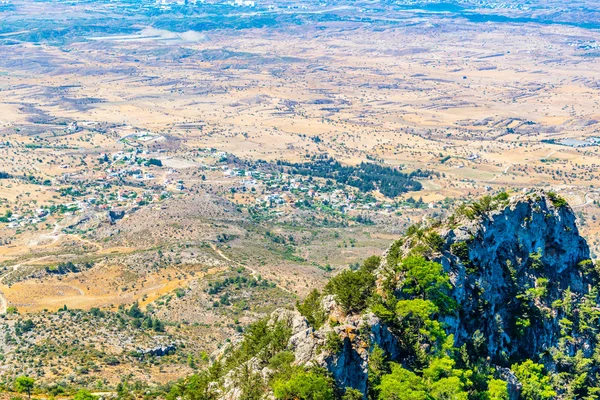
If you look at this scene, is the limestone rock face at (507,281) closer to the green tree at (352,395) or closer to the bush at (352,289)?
the bush at (352,289)

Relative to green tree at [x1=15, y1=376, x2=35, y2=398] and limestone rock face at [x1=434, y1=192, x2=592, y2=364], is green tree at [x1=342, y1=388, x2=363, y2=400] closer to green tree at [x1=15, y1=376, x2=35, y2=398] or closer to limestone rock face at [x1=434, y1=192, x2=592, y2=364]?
limestone rock face at [x1=434, y1=192, x2=592, y2=364]

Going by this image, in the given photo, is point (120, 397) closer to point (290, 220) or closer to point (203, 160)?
point (290, 220)

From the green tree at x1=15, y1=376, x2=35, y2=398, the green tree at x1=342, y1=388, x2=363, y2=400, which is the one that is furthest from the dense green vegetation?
the green tree at x1=342, y1=388, x2=363, y2=400

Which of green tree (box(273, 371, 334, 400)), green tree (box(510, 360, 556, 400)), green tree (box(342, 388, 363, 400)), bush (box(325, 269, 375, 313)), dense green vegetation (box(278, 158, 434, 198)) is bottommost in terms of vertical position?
dense green vegetation (box(278, 158, 434, 198))

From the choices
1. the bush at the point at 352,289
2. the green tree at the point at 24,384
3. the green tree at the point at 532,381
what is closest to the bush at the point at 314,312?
the bush at the point at 352,289

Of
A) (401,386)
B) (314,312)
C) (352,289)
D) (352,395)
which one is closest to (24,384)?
(314,312)

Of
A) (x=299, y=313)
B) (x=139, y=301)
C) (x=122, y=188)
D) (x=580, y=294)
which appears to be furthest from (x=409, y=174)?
(x=299, y=313)
